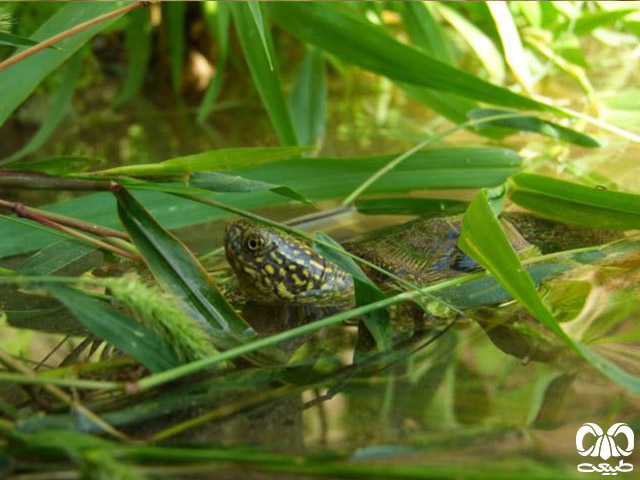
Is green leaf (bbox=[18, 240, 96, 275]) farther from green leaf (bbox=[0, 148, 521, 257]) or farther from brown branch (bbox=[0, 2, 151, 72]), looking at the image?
brown branch (bbox=[0, 2, 151, 72])

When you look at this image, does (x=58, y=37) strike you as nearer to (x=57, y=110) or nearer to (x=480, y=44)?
(x=57, y=110)

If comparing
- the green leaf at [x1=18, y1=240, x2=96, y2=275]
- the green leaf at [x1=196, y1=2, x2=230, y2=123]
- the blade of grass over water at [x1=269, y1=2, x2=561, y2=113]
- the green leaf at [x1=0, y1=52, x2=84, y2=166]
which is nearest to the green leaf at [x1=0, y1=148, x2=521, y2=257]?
the blade of grass over water at [x1=269, y1=2, x2=561, y2=113]

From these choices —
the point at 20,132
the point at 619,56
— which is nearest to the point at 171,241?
the point at 20,132

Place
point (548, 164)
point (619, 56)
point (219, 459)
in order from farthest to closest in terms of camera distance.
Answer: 1. point (619, 56)
2. point (548, 164)
3. point (219, 459)

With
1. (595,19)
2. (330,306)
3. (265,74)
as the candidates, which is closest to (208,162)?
(330,306)

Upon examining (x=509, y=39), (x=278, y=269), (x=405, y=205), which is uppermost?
(x=509, y=39)

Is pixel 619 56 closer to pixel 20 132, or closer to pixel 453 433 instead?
pixel 20 132
